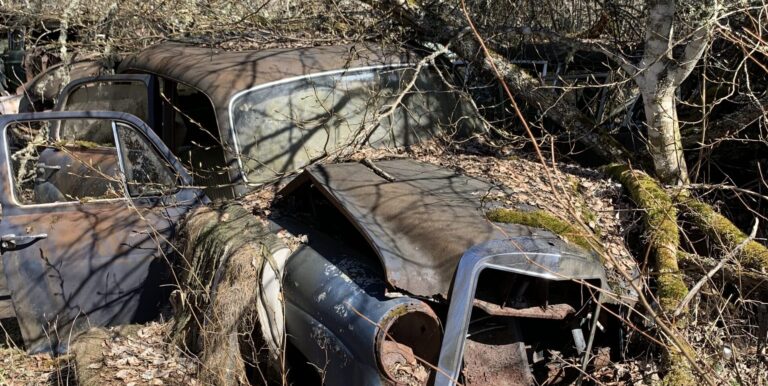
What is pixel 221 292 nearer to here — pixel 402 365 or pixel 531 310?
pixel 402 365

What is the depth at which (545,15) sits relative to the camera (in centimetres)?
689

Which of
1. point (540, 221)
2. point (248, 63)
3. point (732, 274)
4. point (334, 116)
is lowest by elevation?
point (732, 274)

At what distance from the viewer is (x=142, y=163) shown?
13.8ft

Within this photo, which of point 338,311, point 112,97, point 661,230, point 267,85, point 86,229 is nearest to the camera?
point 338,311

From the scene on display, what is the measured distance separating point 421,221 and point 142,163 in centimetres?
192

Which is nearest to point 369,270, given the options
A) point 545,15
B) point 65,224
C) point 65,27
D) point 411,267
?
point 411,267

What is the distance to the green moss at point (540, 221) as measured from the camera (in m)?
3.15

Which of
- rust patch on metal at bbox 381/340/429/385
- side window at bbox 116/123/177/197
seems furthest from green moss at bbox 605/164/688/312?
side window at bbox 116/123/177/197

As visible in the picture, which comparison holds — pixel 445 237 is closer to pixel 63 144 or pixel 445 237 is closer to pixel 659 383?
pixel 659 383

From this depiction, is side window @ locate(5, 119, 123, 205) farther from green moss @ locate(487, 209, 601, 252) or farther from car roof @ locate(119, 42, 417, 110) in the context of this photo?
green moss @ locate(487, 209, 601, 252)

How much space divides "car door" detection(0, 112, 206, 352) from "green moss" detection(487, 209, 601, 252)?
181 centimetres

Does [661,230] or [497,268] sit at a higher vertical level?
[497,268]

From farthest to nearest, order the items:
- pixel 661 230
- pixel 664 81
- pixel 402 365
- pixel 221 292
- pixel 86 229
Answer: pixel 664 81 < pixel 86 229 < pixel 661 230 < pixel 221 292 < pixel 402 365

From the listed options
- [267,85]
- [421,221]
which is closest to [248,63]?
[267,85]
